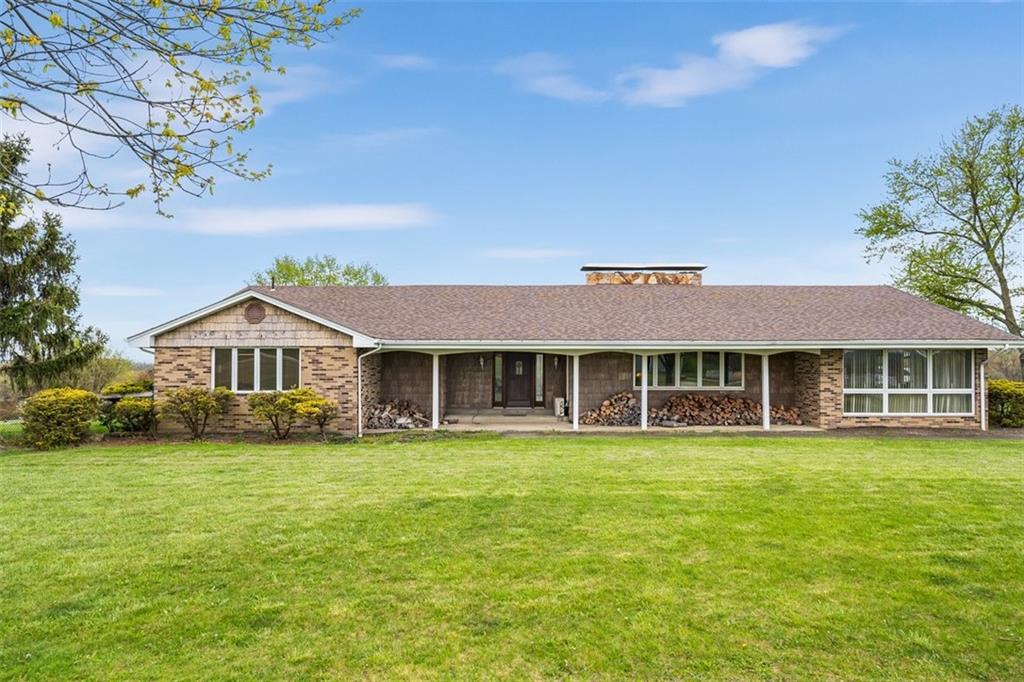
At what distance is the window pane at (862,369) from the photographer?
49.7ft

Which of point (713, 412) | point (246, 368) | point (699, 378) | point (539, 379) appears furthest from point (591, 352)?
point (246, 368)

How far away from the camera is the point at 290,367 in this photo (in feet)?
47.9

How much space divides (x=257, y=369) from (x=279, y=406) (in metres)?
1.66

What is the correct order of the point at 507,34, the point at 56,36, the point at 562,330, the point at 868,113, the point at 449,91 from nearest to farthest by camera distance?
the point at 56,36
the point at 507,34
the point at 562,330
the point at 449,91
the point at 868,113

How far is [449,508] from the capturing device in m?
7.19

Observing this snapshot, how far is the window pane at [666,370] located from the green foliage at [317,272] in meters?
27.6

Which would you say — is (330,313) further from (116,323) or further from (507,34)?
(507,34)

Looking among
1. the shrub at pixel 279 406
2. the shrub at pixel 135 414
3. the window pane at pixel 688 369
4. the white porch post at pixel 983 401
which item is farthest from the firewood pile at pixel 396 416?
the white porch post at pixel 983 401

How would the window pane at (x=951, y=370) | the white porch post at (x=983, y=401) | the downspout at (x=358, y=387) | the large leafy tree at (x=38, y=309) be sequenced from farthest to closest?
the large leafy tree at (x=38, y=309) → the window pane at (x=951, y=370) → the white porch post at (x=983, y=401) → the downspout at (x=358, y=387)

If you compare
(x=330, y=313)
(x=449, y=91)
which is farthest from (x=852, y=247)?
(x=330, y=313)

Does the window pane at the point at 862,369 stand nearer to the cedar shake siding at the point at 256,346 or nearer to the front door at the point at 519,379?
the front door at the point at 519,379

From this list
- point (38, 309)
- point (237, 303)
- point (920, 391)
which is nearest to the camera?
point (237, 303)

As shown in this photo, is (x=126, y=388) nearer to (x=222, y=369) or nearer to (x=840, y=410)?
(x=222, y=369)

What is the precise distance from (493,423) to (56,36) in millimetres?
13309
